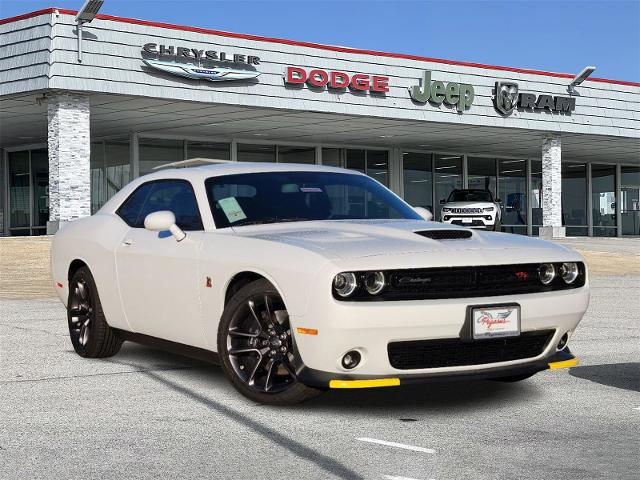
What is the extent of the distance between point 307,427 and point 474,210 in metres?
25.6

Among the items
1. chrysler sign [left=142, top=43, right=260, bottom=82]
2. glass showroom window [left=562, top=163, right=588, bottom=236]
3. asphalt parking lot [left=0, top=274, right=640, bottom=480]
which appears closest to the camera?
asphalt parking lot [left=0, top=274, right=640, bottom=480]

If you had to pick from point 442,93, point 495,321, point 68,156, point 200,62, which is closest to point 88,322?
point 495,321

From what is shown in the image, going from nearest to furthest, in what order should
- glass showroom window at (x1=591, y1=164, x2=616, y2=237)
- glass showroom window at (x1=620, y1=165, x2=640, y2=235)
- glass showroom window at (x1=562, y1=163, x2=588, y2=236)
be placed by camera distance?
1. glass showroom window at (x1=562, y1=163, x2=588, y2=236)
2. glass showroom window at (x1=591, y1=164, x2=616, y2=237)
3. glass showroom window at (x1=620, y1=165, x2=640, y2=235)

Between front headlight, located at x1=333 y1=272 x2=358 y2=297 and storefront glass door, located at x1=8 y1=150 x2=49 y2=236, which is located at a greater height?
storefront glass door, located at x1=8 y1=150 x2=49 y2=236

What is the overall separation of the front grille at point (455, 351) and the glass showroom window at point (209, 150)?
1050 inches

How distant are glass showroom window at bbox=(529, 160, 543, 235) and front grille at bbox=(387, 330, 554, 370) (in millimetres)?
36539

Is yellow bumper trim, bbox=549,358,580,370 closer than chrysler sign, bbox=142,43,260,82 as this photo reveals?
Yes

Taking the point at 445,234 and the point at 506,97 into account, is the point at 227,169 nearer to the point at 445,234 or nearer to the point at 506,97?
the point at 445,234

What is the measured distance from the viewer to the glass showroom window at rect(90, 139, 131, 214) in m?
30.5

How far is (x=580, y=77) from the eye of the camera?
3167 cm

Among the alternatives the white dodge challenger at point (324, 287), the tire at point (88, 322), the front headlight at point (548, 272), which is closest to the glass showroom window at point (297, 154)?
the tire at point (88, 322)

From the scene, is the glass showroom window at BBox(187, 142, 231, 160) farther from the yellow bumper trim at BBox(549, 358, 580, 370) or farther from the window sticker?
the yellow bumper trim at BBox(549, 358, 580, 370)

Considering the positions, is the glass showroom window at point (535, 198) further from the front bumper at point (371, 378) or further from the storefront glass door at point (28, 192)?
the front bumper at point (371, 378)

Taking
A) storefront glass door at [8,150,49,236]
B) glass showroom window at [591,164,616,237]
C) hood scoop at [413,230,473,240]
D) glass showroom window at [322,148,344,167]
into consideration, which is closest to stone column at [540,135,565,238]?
glass showroom window at [322,148,344,167]
